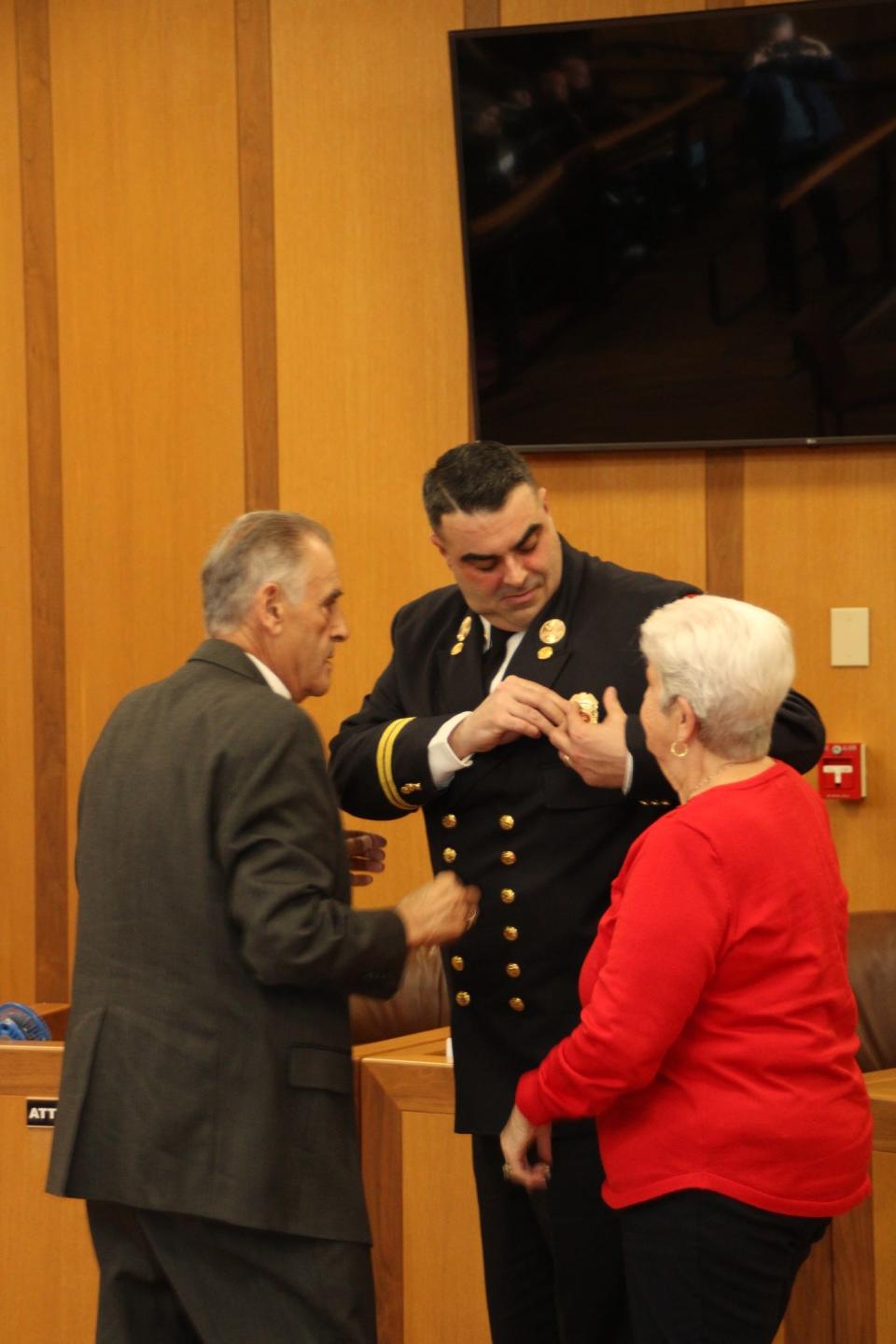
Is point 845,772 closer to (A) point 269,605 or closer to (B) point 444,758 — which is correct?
(B) point 444,758

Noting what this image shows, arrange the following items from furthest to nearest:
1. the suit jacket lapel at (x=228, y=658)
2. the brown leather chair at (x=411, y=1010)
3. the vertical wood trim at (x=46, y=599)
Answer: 1. the vertical wood trim at (x=46, y=599)
2. the brown leather chair at (x=411, y=1010)
3. the suit jacket lapel at (x=228, y=658)

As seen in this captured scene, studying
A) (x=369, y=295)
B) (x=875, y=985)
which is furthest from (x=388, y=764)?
(x=369, y=295)

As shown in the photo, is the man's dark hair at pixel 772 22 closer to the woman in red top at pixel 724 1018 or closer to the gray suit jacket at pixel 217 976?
the woman in red top at pixel 724 1018

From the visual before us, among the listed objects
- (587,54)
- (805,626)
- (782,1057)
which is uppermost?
(587,54)

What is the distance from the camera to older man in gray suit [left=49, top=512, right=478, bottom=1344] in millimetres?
1834

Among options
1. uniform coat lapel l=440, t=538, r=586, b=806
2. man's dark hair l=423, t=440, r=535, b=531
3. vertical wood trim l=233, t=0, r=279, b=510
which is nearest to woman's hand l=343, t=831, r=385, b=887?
uniform coat lapel l=440, t=538, r=586, b=806

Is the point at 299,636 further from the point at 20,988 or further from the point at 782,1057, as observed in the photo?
the point at 20,988

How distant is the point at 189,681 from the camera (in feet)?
Result: 6.39

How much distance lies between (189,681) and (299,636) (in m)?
0.16

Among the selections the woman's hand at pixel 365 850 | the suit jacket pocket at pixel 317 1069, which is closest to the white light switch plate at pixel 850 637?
the woman's hand at pixel 365 850

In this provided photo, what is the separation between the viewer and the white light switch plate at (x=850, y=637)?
3.81 m

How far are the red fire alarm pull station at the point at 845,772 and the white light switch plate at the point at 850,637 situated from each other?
0.67 feet

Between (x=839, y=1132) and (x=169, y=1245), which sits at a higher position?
(x=839, y=1132)

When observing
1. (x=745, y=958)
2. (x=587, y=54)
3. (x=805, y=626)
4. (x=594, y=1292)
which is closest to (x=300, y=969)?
(x=745, y=958)
